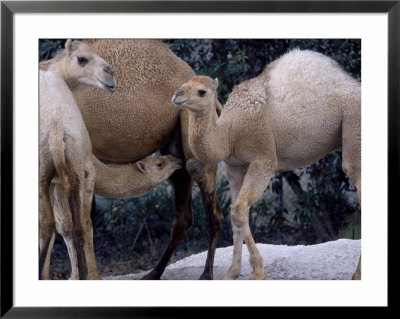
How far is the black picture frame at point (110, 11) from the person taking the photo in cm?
443

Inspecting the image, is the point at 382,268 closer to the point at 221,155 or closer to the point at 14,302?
the point at 221,155

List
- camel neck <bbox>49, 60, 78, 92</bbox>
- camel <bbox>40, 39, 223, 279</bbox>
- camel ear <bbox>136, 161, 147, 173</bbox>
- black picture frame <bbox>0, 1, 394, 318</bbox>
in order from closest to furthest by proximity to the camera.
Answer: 1. black picture frame <bbox>0, 1, 394, 318</bbox>
2. camel neck <bbox>49, 60, 78, 92</bbox>
3. camel <bbox>40, 39, 223, 279</bbox>
4. camel ear <bbox>136, 161, 147, 173</bbox>

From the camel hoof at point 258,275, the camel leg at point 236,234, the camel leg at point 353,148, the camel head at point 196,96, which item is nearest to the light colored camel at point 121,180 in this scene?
the camel leg at point 236,234

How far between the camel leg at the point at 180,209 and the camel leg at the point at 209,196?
0.22 meters

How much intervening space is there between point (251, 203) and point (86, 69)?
1.29 meters

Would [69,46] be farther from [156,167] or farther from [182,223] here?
[182,223]

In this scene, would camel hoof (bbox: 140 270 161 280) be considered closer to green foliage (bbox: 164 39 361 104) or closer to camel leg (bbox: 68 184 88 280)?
camel leg (bbox: 68 184 88 280)

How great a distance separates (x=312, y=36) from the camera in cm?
459

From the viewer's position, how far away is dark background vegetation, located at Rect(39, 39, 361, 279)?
4.90m

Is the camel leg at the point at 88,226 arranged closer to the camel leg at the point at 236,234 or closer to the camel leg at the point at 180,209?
the camel leg at the point at 180,209

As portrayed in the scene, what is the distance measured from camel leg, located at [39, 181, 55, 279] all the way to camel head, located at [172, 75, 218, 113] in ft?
2.98

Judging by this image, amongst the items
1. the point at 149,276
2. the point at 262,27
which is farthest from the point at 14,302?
the point at 262,27

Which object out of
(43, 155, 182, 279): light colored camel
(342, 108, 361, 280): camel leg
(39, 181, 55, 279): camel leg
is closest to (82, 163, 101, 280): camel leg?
(43, 155, 182, 279): light colored camel

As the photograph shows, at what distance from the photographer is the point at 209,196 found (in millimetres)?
5164
